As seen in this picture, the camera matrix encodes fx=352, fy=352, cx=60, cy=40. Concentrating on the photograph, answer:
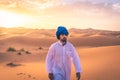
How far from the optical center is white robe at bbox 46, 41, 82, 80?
672 centimetres

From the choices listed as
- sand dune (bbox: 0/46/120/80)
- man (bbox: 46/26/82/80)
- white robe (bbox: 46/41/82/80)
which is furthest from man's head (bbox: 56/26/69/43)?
sand dune (bbox: 0/46/120/80)

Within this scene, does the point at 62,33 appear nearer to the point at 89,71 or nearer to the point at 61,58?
the point at 61,58

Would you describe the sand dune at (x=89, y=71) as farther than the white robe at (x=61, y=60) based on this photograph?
Yes

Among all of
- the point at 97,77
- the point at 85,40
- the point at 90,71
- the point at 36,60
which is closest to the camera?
the point at 97,77

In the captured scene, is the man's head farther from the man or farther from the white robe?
the white robe

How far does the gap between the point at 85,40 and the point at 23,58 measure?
1842 centimetres

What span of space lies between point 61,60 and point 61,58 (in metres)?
0.04

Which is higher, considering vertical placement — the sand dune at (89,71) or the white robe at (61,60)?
the white robe at (61,60)

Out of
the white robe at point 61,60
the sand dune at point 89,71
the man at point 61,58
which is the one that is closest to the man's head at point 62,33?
the man at point 61,58

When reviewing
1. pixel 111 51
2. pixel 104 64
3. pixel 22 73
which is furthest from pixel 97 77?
pixel 111 51

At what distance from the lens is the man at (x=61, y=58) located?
672 cm

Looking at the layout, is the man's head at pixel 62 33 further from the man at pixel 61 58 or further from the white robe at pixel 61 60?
the white robe at pixel 61 60

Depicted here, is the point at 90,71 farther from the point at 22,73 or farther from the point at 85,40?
the point at 85,40

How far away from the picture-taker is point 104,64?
46.7ft
